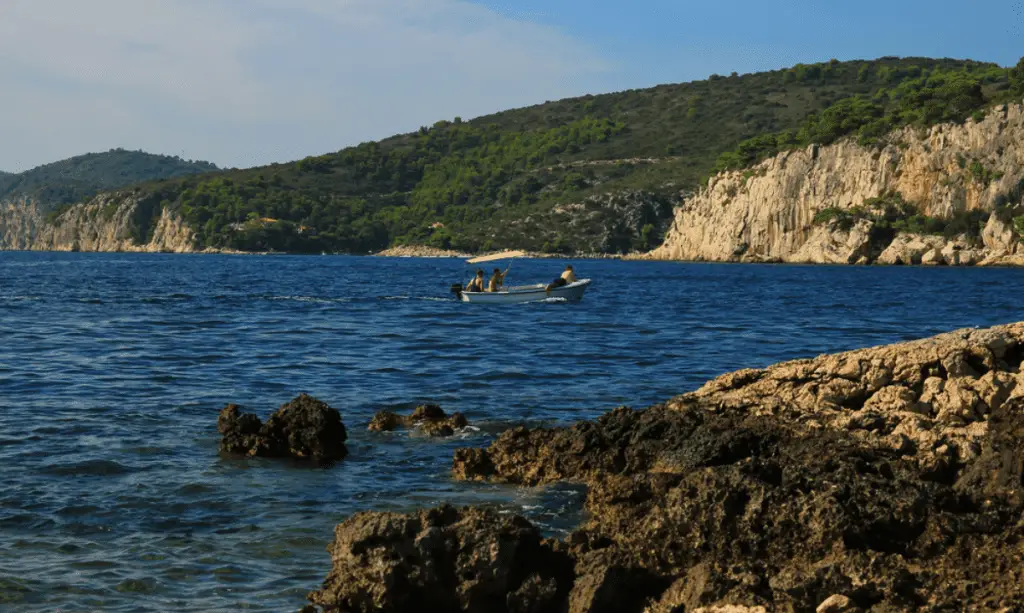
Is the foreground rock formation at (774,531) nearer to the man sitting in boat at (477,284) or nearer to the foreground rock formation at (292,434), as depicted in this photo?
the foreground rock formation at (292,434)

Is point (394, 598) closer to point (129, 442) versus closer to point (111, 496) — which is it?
point (111, 496)

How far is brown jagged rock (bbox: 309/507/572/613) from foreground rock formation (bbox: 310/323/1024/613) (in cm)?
1

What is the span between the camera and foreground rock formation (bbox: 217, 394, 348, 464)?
47.1 feet

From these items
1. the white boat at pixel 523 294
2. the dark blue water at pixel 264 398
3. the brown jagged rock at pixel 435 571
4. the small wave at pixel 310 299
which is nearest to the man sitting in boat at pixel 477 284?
the white boat at pixel 523 294

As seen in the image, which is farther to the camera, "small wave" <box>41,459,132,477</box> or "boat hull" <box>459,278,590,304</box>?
"boat hull" <box>459,278,590,304</box>

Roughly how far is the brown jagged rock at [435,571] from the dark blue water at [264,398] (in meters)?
0.84

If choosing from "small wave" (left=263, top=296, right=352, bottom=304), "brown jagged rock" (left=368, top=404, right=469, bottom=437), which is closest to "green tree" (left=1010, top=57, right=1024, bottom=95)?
"small wave" (left=263, top=296, right=352, bottom=304)

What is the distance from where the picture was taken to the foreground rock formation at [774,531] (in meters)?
7.91

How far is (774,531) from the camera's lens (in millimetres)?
8883

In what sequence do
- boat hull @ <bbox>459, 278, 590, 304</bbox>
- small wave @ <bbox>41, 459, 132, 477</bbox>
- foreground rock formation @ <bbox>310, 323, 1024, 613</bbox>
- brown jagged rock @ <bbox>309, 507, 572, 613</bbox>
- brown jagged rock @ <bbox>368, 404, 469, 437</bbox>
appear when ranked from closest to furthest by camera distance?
foreground rock formation @ <bbox>310, 323, 1024, 613</bbox> < brown jagged rock @ <bbox>309, 507, 572, 613</bbox> < small wave @ <bbox>41, 459, 132, 477</bbox> < brown jagged rock @ <bbox>368, 404, 469, 437</bbox> < boat hull @ <bbox>459, 278, 590, 304</bbox>

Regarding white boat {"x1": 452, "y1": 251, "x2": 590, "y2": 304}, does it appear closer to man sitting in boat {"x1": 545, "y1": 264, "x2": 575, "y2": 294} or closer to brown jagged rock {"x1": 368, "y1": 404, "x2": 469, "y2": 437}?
man sitting in boat {"x1": 545, "y1": 264, "x2": 575, "y2": 294}

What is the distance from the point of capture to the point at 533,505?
39.0 feet

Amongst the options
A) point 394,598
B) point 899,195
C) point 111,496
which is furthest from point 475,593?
point 899,195

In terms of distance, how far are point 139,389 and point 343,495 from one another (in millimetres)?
9447
